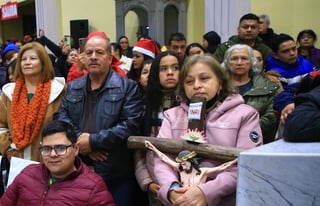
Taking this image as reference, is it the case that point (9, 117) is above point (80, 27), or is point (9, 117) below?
below

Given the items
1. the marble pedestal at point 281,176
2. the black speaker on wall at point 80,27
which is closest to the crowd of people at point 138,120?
the marble pedestal at point 281,176

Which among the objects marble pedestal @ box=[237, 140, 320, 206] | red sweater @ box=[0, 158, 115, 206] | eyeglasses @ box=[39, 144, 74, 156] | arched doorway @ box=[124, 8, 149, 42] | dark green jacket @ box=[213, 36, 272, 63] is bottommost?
red sweater @ box=[0, 158, 115, 206]

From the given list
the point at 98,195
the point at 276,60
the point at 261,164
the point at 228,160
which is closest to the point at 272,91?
the point at 276,60

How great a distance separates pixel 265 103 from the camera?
A: 2.39 m

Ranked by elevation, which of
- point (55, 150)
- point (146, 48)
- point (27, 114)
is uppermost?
point (146, 48)

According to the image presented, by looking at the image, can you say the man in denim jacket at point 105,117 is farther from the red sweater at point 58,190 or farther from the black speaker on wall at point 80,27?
the black speaker on wall at point 80,27

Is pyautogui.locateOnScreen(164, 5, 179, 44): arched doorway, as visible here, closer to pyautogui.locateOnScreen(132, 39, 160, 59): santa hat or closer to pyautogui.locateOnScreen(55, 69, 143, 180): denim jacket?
pyautogui.locateOnScreen(132, 39, 160, 59): santa hat

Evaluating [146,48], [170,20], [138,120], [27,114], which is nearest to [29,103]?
[27,114]

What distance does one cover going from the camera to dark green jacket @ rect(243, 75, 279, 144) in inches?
90.5

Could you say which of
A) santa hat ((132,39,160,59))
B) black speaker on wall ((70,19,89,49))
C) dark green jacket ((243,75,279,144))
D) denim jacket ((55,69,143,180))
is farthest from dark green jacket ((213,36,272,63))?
black speaker on wall ((70,19,89,49))

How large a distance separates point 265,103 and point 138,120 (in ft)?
2.78

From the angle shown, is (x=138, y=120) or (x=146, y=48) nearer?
(x=138, y=120)

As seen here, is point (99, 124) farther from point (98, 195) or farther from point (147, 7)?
point (147, 7)

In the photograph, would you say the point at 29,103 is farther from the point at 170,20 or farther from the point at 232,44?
the point at 170,20
